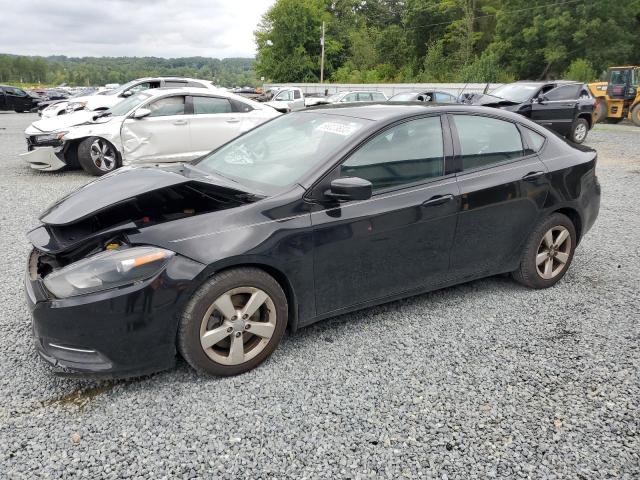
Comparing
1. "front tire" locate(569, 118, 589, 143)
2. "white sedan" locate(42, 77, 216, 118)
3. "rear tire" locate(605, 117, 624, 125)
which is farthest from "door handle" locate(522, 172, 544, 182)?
"rear tire" locate(605, 117, 624, 125)

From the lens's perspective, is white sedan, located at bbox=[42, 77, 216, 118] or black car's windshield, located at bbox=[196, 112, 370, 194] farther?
white sedan, located at bbox=[42, 77, 216, 118]

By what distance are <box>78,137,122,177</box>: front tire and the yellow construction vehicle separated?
1875cm

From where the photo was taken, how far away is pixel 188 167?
12.3 feet

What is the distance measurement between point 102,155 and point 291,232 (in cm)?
712

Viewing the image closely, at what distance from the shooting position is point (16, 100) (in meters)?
28.6

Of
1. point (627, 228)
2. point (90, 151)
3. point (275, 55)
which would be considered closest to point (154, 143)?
point (90, 151)

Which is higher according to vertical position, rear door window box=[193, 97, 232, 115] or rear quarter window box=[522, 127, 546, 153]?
rear door window box=[193, 97, 232, 115]

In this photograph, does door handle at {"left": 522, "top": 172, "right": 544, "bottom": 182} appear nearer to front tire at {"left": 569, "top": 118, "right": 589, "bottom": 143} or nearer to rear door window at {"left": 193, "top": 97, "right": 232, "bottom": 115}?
rear door window at {"left": 193, "top": 97, "right": 232, "bottom": 115}

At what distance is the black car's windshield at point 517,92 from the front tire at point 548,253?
10287mm

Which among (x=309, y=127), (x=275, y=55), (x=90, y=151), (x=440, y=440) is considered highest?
(x=275, y=55)

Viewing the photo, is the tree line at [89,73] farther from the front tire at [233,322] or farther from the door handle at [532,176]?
the front tire at [233,322]

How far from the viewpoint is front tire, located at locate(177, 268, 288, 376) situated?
2615mm

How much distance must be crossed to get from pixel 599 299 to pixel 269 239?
274 centimetres

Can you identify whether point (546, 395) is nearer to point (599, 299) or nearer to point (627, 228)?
point (599, 299)
